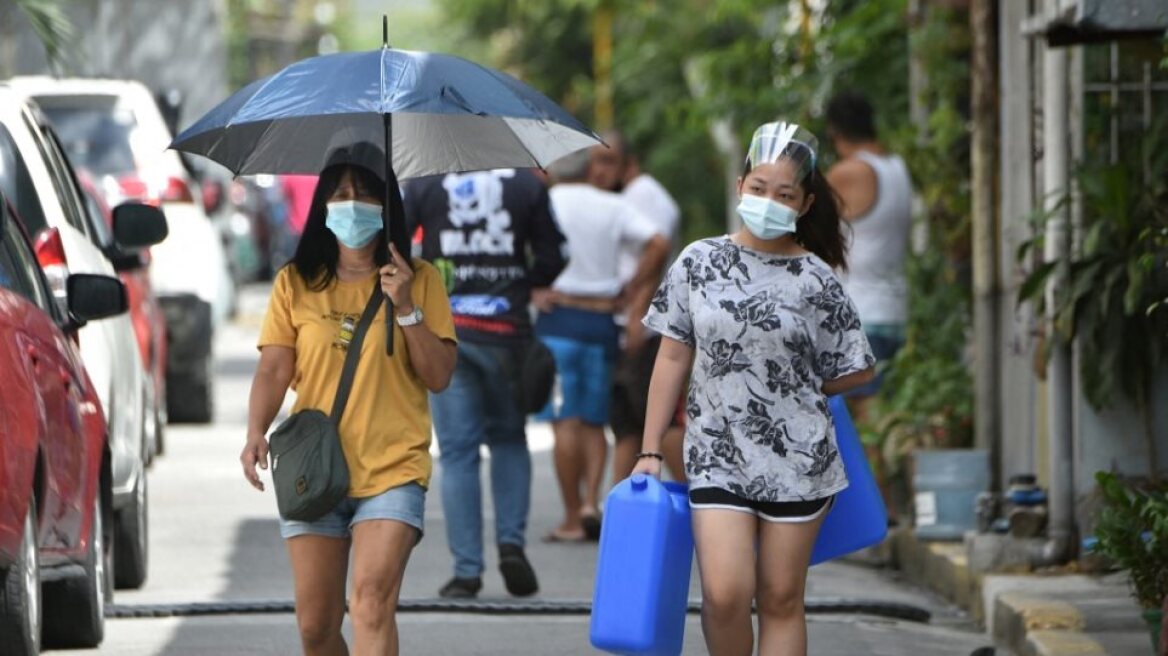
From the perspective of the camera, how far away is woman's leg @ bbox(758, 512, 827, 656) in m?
6.41

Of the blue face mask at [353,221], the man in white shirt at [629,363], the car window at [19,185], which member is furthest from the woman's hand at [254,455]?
the man in white shirt at [629,363]

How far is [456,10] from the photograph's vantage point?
35.5 meters

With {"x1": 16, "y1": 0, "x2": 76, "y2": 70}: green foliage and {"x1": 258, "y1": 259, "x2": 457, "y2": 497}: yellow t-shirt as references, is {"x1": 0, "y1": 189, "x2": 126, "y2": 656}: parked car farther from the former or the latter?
{"x1": 16, "y1": 0, "x2": 76, "y2": 70}: green foliage

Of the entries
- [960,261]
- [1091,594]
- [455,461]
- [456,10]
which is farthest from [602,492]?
[456,10]

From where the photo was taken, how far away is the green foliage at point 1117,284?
9250mm

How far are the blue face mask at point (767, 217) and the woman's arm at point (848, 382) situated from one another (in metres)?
0.41

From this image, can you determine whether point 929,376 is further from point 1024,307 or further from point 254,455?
point 254,455

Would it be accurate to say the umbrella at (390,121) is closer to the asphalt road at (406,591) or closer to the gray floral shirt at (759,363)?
the gray floral shirt at (759,363)

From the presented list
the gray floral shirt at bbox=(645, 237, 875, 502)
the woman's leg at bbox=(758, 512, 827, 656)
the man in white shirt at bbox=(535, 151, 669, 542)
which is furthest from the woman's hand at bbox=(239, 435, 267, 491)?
the man in white shirt at bbox=(535, 151, 669, 542)

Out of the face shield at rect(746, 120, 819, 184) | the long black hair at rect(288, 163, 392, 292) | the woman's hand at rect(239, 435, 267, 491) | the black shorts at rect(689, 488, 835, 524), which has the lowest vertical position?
the black shorts at rect(689, 488, 835, 524)

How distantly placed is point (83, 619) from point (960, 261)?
6.01 metres

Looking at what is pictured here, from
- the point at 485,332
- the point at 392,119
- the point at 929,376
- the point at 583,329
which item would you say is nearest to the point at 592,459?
the point at 583,329

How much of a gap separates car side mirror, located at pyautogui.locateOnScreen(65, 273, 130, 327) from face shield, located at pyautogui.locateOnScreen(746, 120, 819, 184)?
8.56ft

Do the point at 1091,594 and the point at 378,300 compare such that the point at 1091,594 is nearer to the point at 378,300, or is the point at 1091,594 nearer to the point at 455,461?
the point at 455,461
